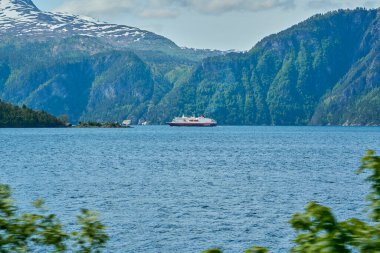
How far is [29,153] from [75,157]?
12324mm

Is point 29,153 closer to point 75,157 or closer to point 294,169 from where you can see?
point 75,157

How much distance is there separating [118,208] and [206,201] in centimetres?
777

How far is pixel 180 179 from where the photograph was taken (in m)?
72.3

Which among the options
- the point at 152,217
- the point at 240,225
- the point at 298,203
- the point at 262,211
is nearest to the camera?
the point at 240,225

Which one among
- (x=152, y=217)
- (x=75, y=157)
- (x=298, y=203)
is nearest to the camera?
(x=152, y=217)

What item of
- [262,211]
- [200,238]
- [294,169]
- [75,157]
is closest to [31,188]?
[262,211]

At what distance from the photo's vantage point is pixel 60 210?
1813 inches

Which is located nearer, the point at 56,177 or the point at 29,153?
the point at 56,177

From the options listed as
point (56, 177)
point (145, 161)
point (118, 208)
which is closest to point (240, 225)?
point (118, 208)

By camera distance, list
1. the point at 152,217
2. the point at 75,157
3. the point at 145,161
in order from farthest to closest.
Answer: the point at 75,157 < the point at 145,161 < the point at 152,217

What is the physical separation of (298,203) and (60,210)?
57.9 ft

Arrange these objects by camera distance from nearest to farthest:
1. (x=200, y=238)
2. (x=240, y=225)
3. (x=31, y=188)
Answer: (x=200, y=238)
(x=240, y=225)
(x=31, y=188)

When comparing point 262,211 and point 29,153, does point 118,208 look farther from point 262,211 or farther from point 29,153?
point 29,153

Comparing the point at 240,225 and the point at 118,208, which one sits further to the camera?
the point at 118,208
